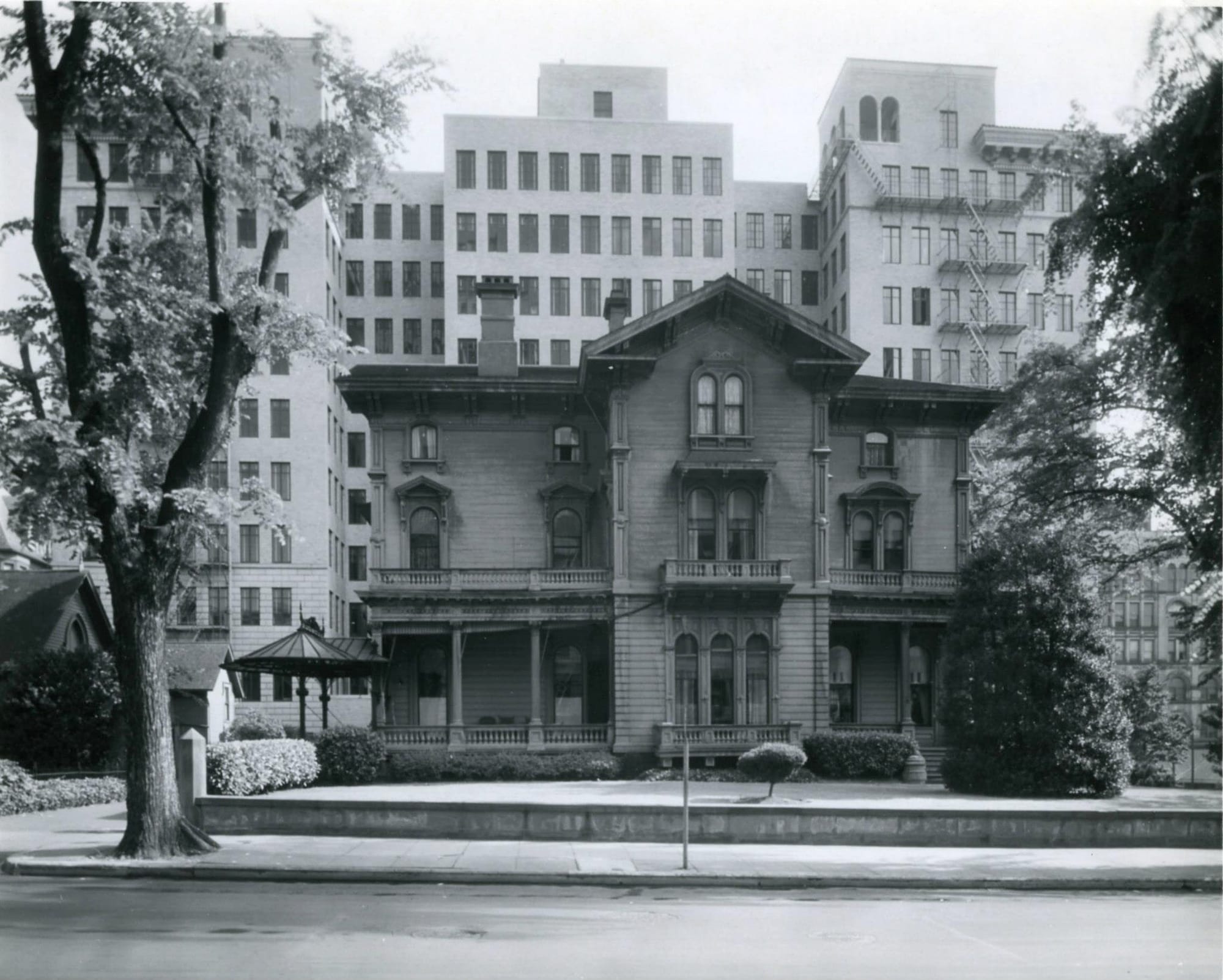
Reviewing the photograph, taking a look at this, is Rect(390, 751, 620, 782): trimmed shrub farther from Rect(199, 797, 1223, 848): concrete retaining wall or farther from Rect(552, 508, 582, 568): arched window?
Rect(199, 797, 1223, 848): concrete retaining wall

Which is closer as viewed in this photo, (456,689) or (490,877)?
(490,877)

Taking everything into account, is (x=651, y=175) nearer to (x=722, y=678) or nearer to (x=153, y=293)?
(x=722, y=678)

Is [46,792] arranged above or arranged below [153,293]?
below

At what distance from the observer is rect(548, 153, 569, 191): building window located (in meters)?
70.4

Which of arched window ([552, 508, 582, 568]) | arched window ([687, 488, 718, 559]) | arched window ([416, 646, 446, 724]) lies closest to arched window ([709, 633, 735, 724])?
arched window ([687, 488, 718, 559])

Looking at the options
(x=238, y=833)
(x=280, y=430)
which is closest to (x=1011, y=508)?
(x=238, y=833)

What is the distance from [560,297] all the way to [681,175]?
9.25 meters

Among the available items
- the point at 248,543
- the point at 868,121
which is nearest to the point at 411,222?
the point at 248,543

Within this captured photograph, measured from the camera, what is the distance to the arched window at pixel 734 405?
4097 centimetres

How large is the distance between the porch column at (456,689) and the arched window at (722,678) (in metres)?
7.52

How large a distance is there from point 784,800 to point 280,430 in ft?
144

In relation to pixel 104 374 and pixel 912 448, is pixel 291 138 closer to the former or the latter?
pixel 104 374

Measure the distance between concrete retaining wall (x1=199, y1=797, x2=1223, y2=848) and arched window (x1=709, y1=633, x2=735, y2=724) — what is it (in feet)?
60.8

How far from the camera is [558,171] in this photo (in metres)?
70.7
